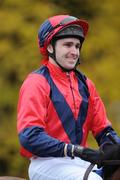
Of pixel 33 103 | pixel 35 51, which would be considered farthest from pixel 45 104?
pixel 35 51

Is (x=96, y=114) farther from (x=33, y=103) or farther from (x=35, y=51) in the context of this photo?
(x=35, y=51)

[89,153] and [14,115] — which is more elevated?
[89,153]

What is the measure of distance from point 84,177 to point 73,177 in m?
0.08

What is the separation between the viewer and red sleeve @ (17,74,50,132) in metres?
4.95

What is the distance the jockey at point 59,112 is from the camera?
16.0ft

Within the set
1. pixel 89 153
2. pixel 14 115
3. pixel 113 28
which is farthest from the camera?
pixel 14 115

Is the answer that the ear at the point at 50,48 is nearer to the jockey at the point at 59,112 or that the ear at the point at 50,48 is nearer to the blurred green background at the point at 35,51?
the jockey at the point at 59,112

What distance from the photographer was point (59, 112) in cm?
513

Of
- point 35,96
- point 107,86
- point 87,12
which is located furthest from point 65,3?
point 35,96

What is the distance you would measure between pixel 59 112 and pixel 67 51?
46 cm

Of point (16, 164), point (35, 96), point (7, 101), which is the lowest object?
point (16, 164)

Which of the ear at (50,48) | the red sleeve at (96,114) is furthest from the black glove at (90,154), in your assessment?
the ear at (50,48)

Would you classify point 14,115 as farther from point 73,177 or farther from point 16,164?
point 73,177

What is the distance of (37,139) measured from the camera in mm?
4871
